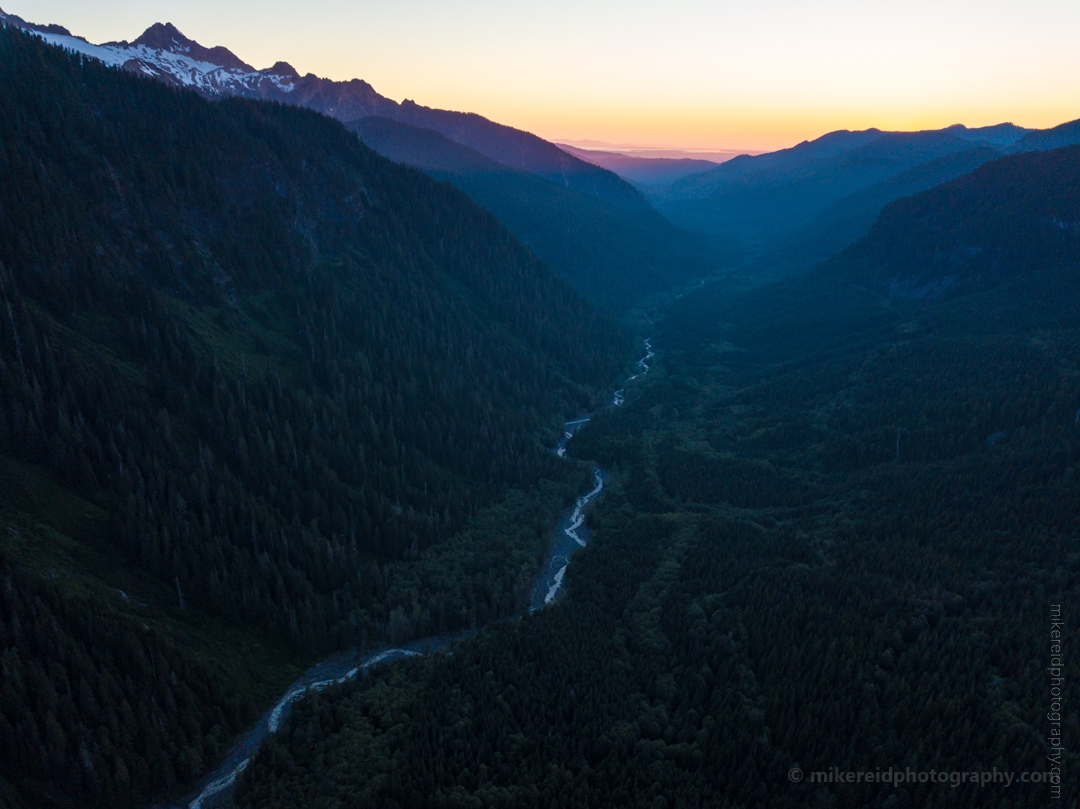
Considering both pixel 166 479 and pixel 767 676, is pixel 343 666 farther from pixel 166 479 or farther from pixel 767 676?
pixel 767 676

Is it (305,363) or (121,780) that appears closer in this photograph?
(121,780)

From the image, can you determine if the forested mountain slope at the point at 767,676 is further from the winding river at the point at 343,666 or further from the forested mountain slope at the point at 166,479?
the forested mountain slope at the point at 166,479

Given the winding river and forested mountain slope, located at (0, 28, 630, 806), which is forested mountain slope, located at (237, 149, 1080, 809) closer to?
the winding river

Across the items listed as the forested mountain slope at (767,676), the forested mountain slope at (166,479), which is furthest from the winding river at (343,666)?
the forested mountain slope at (767,676)

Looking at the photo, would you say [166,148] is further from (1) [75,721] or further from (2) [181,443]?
(1) [75,721]

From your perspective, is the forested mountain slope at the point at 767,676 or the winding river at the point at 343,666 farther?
the winding river at the point at 343,666

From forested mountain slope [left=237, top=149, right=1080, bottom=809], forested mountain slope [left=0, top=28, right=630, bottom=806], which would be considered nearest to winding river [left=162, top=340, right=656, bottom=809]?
forested mountain slope [left=0, top=28, right=630, bottom=806]

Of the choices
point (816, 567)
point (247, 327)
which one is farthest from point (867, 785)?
point (247, 327)
